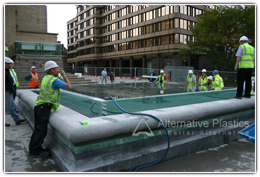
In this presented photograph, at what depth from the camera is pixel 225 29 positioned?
1158 inches

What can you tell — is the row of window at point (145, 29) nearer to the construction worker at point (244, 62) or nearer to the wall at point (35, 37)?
the wall at point (35, 37)

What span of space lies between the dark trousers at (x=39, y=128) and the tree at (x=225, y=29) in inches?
1104

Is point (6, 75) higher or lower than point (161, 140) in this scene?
higher

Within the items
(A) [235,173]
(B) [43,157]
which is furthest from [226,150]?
(B) [43,157]

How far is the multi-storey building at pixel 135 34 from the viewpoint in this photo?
49.1 meters

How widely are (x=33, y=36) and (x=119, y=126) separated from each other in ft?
103

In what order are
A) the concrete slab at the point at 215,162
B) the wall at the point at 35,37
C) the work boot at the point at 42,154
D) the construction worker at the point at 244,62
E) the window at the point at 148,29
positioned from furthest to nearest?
1. the window at the point at 148,29
2. the wall at the point at 35,37
3. the construction worker at the point at 244,62
4. the work boot at the point at 42,154
5. the concrete slab at the point at 215,162

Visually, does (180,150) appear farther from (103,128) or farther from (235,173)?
(103,128)

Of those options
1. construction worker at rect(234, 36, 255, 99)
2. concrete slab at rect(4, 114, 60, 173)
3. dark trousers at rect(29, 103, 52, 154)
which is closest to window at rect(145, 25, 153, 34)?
construction worker at rect(234, 36, 255, 99)

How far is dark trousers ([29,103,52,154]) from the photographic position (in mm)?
4219

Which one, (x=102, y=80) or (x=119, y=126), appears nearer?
(x=119, y=126)

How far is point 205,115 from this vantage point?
4762 millimetres

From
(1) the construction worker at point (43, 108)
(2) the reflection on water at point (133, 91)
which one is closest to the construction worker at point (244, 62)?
(2) the reflection on water at point (133, 91)

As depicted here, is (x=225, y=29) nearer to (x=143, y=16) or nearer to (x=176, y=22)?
(x=176, y=22)
